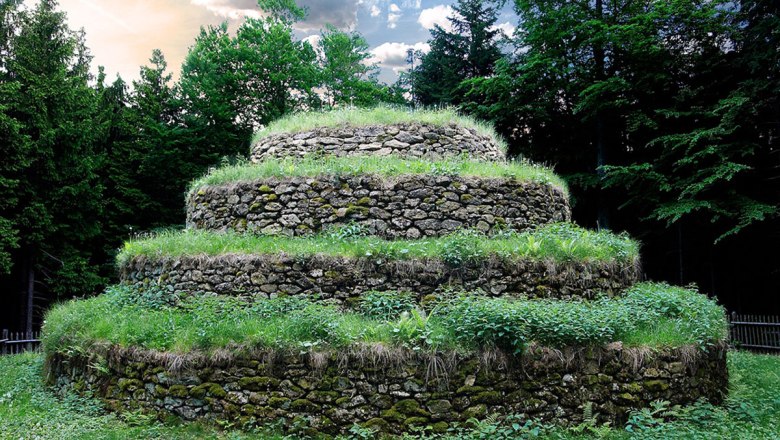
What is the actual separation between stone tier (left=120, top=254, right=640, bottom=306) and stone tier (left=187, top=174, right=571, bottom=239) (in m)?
1.14

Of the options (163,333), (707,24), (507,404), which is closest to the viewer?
(507,404)

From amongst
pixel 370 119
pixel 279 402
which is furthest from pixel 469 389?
pixel 370 119

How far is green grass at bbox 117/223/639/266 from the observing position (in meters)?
→ 7.82

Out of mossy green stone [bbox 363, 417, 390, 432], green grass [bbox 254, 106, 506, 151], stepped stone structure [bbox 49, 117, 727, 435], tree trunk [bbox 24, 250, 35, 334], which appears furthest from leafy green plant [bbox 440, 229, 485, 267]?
tree trunk [bbox 24, 250, 35, 334]

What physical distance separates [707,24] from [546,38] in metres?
5.09

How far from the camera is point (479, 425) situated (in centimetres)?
570

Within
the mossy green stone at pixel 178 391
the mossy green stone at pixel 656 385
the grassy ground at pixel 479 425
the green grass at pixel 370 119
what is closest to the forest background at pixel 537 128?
the green grass at pixel 370 119

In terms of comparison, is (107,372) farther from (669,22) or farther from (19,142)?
(669,22)

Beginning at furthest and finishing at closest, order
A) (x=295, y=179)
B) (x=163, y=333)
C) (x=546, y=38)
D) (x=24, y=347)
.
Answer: (x=546, y=38) < (x=24, y=347) < (x=295, y=179) < (x=163, y=333)

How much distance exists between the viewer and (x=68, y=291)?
55.7ft

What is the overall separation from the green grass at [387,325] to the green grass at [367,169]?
8.78ft

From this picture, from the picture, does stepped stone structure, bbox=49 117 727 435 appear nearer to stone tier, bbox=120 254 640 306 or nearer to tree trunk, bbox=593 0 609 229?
stone tier, bbox=120 254 640 306

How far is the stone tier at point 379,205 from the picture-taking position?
8.83 metres

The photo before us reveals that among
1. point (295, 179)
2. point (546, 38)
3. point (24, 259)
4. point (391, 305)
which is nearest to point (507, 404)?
point (391, 305)
